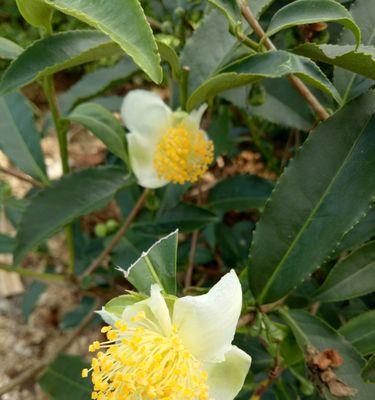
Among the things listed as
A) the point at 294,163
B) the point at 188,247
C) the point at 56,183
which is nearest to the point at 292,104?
the point at 294,163

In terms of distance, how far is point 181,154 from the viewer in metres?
1.01

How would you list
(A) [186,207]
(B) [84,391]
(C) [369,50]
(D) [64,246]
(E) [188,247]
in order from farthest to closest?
1. (D) [64,246]
2. (E) [188,247]
3. (B) [84,391]
4. (A) [186,207]
5. (C) [369,50]

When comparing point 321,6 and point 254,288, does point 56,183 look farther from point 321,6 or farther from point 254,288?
point 321,6

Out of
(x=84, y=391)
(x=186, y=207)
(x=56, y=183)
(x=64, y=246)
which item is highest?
(x=56, y=183)

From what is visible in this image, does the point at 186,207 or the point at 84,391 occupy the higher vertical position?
the point at 186,207

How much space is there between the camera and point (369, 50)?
2.42 ft

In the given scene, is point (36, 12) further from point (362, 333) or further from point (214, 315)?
point (362, 333)

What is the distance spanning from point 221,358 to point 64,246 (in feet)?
5.43

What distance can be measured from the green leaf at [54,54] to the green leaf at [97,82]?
37 cm

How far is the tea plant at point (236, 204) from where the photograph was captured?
2.31 feet

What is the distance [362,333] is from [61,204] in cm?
56

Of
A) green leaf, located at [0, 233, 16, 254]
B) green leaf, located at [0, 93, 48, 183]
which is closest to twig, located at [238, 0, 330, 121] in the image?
green leaf, located at [0, 93, 48, 183]

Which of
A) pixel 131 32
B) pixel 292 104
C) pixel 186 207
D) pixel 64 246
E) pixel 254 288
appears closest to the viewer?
pixel 131 32

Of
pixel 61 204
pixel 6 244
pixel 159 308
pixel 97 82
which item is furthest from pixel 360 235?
pixel 6 244
